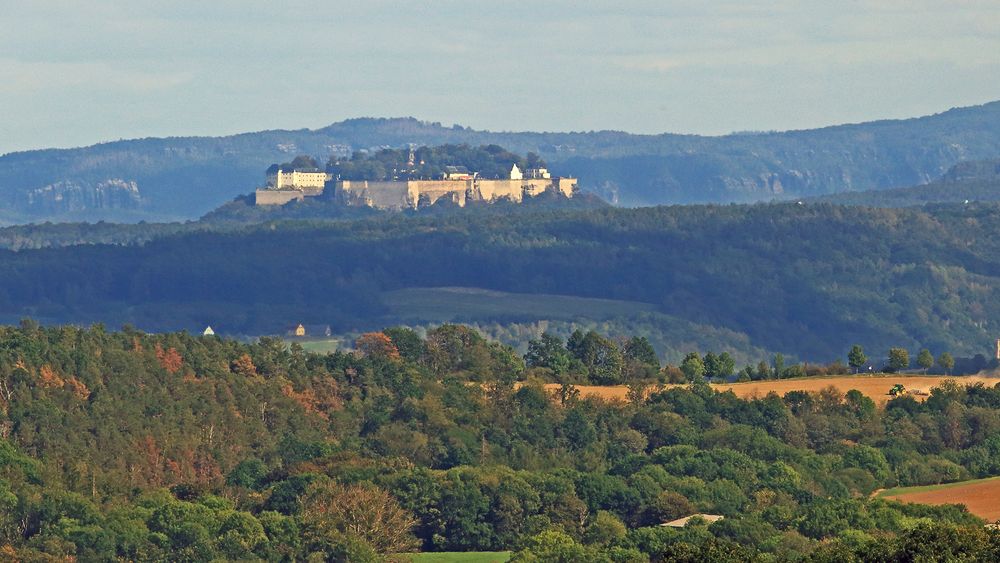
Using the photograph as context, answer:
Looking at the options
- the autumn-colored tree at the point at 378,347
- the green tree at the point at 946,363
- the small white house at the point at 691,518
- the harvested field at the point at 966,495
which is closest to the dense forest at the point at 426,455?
the autumn-colored tree at the point at 378,347

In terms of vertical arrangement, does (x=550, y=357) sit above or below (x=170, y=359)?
below

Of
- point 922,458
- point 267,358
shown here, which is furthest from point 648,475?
point 267,358

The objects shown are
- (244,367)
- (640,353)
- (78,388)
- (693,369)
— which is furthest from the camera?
(640,353)

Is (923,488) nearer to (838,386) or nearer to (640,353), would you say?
(838,386)

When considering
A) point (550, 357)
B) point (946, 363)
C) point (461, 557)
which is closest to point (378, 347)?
point (550, 357)

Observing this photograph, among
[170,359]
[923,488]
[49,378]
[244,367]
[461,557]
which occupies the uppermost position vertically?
[49,378]

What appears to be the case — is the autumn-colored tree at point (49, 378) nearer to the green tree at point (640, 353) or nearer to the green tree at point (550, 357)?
the green tree at point (550, 357)
